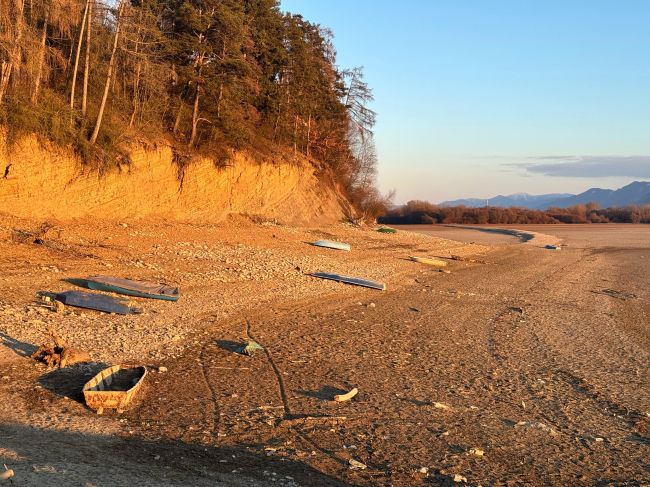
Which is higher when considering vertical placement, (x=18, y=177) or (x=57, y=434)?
(x=18, y=177)

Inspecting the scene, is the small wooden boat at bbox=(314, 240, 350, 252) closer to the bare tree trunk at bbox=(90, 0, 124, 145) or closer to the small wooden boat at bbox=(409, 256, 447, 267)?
the small wooden boat at bbox=(409, 256, 447, 267)

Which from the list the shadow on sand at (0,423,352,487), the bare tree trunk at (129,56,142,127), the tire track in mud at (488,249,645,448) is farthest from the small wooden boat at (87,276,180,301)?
the bare tree trunk at (129,56,142,127)

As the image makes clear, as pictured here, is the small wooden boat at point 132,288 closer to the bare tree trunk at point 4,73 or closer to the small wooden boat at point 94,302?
the small wooden boat at point 94,302

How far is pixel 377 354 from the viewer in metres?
9.20

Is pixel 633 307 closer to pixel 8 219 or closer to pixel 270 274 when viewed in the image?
pixel 270 274

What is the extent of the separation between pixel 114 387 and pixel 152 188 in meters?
14.2

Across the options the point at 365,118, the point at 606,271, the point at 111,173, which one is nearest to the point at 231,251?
the point at 111,173

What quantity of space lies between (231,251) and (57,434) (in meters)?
12.4

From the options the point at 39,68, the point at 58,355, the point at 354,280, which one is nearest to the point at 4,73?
the point at 39,68

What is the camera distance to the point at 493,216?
81.2 m

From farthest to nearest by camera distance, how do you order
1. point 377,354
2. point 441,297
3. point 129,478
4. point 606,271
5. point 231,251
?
1. point 606,271
2. point 231,251
3. point 441,297
4. point 377,354
5. point 129,478

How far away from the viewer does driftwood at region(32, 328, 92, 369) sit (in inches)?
289

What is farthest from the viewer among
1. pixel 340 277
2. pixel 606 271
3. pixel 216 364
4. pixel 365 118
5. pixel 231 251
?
pixel 365 118

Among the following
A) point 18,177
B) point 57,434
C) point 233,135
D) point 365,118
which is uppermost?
point 365,118
